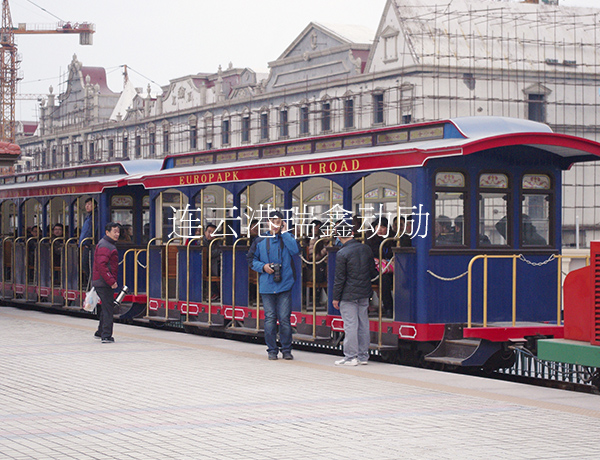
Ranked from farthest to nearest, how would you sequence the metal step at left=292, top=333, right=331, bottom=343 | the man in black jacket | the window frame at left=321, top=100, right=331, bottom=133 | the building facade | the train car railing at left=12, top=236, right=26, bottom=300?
the window frame at left=321, top=100, right=331, bottom=133 → the building facade → the train car railing at left=12, top=236, right=26, bottom=300 → the metal step at left=292, top=333, right=331, bottom=343 → the man in black jacket

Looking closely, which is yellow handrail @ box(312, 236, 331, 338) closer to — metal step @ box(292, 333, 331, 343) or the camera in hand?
metal step @ box(292, 333, 331, 343)

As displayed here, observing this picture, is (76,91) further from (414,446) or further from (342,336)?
(414,446)

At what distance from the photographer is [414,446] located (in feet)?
23.8

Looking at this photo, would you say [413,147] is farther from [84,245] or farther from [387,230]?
[84,245]

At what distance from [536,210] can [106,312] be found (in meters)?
6.21

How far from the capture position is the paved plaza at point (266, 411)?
7.18 metres

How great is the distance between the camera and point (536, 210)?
13078 millimetres

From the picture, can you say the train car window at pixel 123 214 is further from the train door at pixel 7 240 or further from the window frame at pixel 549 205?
the window frame at pixel 549 205

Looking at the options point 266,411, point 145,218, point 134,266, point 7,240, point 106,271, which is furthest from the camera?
point 7,240

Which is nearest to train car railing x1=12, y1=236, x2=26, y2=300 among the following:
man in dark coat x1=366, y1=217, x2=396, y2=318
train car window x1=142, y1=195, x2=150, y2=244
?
train car window x1=142, y1=195, x2=150, y2=244

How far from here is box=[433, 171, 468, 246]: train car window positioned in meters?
12.2

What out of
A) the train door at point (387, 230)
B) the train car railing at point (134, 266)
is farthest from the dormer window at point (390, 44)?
the train door at point (387, 230)

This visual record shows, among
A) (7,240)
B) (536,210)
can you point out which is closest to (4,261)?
(7,240)

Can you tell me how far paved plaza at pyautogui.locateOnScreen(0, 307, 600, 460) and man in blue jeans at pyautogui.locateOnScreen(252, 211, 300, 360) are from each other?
35 centimetres
